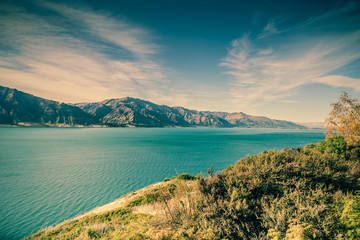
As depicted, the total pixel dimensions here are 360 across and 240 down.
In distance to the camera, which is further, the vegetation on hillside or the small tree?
the small tree

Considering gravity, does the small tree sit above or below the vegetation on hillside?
above

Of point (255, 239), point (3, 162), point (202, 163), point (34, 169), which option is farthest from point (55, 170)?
point (255, 239)

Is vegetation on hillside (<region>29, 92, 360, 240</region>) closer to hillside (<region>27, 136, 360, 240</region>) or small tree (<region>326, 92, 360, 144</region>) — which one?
hillside (<region>27, 136, 360, 240</region>)

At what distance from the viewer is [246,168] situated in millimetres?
12086

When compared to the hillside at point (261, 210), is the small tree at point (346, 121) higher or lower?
higher

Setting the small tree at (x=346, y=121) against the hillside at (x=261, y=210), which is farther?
the small tree at (x=346, y=121)

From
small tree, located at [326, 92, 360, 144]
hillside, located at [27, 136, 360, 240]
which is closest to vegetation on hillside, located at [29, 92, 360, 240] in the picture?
hillside, located at [27, 136, 360, 240]

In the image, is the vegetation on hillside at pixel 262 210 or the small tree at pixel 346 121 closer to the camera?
the vegetation on hillside at pixel 262 210

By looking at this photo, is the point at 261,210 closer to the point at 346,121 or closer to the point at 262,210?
the point at 262,210

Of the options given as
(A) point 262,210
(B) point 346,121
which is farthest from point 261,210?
(B) point 346,121

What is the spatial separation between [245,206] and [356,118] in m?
28.6

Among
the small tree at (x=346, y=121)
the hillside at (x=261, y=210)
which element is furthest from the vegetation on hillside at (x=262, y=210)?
the small tree at (x=346, y=121)

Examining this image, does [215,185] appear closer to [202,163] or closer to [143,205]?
[143,205]

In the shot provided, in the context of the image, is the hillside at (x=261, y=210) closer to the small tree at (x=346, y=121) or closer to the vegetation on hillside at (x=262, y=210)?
the vegetation on hillside at (x=262, y=210)
